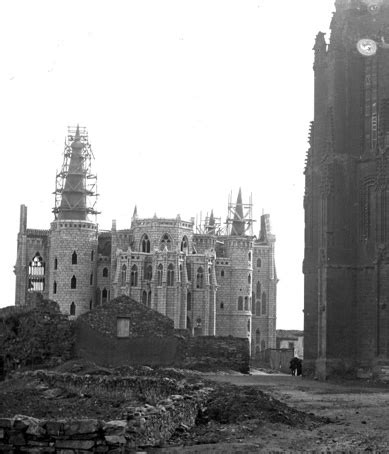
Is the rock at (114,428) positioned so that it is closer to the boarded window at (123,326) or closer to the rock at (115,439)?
the rock at (115,439)

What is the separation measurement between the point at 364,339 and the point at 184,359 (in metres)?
8.84

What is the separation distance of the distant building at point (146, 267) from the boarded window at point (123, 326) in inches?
2637

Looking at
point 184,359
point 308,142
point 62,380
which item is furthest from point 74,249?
point 62,380

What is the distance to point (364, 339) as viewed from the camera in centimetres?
4531

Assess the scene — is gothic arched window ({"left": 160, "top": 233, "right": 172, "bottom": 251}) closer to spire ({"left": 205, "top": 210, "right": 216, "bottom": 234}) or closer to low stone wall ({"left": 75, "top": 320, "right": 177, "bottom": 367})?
spire ({"left": 205, "top": 210, "right": 216, "bottom": 234})

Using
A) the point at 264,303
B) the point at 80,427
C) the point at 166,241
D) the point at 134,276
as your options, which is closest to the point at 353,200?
the point at 80,427

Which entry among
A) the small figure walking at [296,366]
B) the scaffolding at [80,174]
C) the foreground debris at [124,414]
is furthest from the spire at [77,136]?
the foreground debris at [124,414]

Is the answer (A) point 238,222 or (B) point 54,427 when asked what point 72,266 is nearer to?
(A) point 238,222

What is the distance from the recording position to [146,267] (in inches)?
4444

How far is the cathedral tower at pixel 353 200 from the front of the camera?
4428cm

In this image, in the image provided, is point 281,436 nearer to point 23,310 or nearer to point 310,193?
point 23,310

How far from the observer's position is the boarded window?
40.8m

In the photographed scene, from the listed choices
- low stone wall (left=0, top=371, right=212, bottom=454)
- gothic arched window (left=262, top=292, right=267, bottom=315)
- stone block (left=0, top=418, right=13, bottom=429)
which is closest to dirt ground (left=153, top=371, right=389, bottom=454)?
low stone wall (left=0, top=371, right=212, bottom=454)

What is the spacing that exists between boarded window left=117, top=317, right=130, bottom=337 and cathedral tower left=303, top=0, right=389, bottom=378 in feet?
32.0
